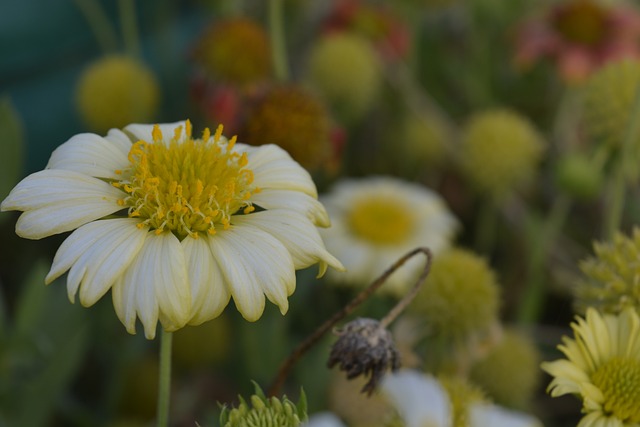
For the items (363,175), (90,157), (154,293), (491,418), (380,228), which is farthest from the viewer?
(363,175)

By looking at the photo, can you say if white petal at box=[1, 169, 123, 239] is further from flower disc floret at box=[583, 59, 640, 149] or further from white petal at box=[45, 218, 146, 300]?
flower disc floret at box=[583, 59, 640, 149]

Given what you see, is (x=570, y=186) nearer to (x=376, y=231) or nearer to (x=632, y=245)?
(x=376, y=231)

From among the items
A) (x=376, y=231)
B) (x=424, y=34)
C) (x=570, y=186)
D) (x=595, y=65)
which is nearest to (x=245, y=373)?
(x=376, y=231)

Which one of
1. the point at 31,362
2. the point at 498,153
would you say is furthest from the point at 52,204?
the point at 498,153

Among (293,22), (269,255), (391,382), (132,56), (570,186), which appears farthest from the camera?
(293,22)

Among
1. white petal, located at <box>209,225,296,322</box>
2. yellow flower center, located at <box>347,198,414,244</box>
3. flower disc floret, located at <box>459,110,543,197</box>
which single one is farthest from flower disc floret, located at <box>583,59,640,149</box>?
white petal, located at <box>209,225,296,322</box>

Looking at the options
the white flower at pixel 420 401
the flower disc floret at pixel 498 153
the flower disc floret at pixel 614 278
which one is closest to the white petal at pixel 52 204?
the white flower at pixel 420 401

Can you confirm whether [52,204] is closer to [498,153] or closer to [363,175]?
[498,153]
